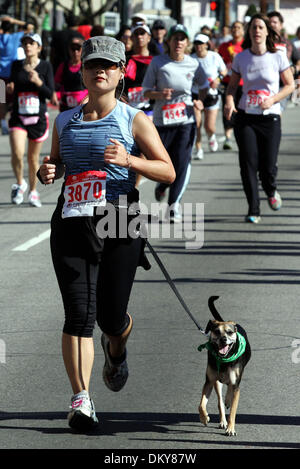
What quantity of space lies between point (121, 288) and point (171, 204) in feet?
22.9

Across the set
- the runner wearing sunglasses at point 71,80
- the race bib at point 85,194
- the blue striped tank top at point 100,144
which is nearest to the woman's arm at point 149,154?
the blue striped tank top at point 100,144

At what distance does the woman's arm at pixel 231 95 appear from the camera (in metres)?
12.3

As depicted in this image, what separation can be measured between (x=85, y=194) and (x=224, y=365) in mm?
983

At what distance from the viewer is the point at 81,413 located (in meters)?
5.64

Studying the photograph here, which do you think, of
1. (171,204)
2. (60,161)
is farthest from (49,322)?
(171,204)

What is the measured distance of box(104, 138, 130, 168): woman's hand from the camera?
18.4ft

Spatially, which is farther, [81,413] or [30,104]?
[30,104]

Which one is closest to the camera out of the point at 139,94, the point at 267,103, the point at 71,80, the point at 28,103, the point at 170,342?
the point at 170,342

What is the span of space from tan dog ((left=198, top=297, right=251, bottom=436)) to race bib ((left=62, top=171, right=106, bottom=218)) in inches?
29.9

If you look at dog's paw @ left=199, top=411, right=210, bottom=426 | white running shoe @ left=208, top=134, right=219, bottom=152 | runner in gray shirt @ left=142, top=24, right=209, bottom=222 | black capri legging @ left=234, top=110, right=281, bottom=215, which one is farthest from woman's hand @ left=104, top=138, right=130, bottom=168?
white running shoe @ left=208, top=134, right=219, bottom=152

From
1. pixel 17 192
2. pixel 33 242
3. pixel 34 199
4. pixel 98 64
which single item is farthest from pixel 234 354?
pixel 17 192

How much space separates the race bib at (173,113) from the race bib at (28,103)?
1.91 metres

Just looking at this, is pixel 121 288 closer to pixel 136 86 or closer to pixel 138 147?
pixel 138 147

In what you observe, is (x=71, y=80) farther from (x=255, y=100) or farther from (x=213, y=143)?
(x=213, y=143)
